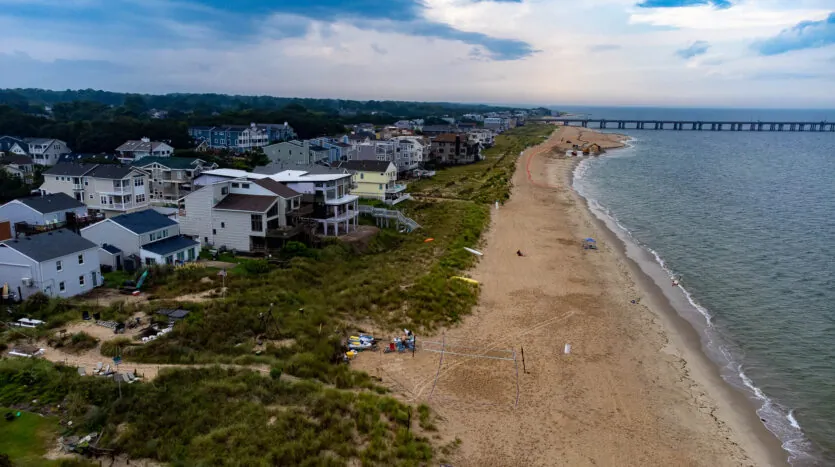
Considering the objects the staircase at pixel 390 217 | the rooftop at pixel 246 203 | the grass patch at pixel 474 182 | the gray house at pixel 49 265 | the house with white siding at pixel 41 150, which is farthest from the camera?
the house with white siding at pixel 41 150

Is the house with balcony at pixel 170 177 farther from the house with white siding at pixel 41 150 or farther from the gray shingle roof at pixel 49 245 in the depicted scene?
the house with white siding at pixel 41 150

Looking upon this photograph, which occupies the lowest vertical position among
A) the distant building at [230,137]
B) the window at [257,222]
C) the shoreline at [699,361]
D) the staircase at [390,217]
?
the shoreline at [699,361]

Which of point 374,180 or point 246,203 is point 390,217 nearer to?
point 374,180

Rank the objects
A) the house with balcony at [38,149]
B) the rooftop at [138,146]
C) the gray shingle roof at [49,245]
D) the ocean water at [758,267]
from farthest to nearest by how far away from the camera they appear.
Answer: the rooftop at [138,146] < the house with balcony at [38,149] < the gray shingle roof at [49,245] < the ocean water at [758,267]

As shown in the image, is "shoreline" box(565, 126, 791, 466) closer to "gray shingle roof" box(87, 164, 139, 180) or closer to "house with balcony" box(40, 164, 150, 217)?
"house with balcony" box(40, 164, 150, 217)

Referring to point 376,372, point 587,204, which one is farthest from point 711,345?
point 587,204

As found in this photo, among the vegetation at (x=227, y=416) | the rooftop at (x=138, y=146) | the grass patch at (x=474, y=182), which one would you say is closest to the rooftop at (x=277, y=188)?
the vegetation at (x=227, y=416)

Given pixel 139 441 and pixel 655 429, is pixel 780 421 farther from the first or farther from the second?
pixel 139 441
